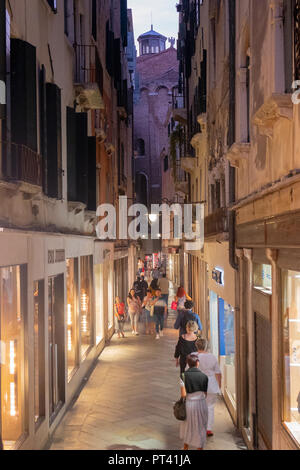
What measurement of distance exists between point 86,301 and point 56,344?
447 cm

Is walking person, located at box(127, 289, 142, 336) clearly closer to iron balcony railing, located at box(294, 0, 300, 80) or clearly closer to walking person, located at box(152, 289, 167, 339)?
walking person, located at box(152, 289, 167, 339)

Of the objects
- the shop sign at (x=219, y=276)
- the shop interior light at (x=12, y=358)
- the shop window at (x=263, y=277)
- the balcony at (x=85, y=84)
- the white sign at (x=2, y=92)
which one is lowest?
the shop interior light at (x=12, y=358)

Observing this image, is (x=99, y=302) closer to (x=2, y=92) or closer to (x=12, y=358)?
(x=12, y=358)

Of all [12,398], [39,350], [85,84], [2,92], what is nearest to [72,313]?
[39,350]

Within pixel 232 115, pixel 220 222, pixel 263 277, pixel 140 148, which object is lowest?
pixel 263 277

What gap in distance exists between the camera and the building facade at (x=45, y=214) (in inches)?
284

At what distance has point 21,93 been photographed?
7387 mm

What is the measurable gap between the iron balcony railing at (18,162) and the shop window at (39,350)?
1.86 m

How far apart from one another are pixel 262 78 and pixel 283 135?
1391mm

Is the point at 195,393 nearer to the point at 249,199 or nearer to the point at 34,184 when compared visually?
the point at 249,199

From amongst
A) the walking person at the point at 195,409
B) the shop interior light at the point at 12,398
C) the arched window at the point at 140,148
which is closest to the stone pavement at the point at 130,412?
the walking person at the point at 195,409

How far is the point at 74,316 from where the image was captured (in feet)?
42.4

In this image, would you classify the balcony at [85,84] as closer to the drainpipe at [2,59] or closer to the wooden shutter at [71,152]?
the wooden shutter at [71,152]

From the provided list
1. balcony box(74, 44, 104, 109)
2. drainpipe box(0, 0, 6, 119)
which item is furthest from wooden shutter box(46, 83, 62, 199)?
balcony box(74, 44, 104, 109)
